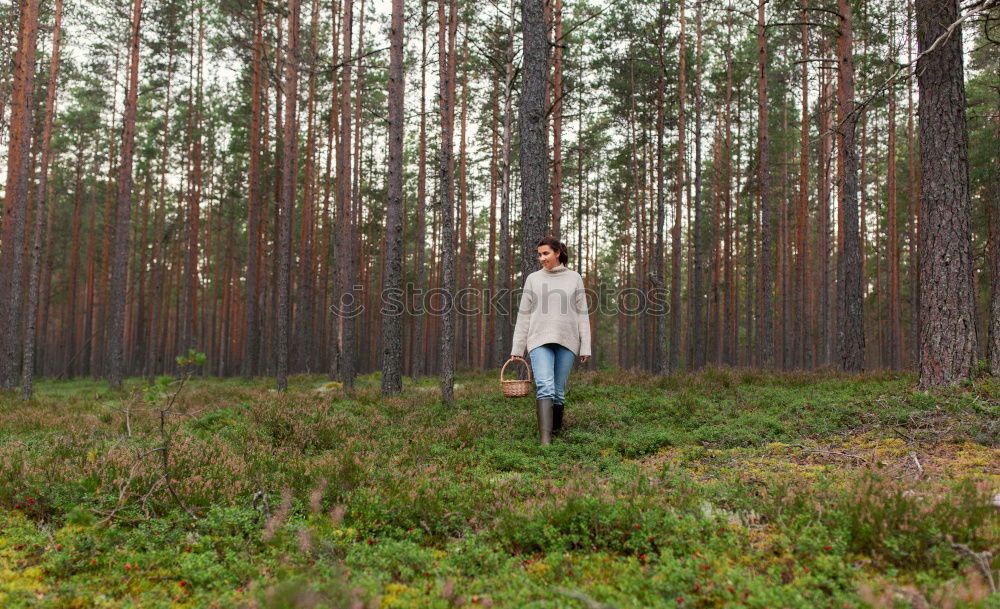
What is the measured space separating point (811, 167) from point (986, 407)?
82.7 ft

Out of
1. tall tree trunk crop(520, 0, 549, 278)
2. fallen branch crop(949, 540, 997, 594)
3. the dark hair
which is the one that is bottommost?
fallen branch crop(949, 540, 997, 594)

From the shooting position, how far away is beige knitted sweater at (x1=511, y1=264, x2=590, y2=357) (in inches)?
248

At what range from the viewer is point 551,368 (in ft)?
20.8

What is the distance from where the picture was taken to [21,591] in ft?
8.75

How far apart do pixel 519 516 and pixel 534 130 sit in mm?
7667

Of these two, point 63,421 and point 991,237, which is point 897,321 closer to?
point 991,237

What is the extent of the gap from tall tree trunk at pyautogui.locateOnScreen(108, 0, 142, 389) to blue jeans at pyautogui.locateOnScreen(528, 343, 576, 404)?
15.8m

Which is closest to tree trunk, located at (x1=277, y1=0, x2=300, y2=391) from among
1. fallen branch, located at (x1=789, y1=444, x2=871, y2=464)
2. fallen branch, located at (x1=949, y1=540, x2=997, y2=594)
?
fallen branch, located at (x1=789, y1=444, x2=871, y2=464)

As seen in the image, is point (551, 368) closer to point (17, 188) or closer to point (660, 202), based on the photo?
point (660, 202)

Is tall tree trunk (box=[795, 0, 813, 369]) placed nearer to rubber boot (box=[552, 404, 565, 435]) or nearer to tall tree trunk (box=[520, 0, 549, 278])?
tall tree trunk (box=[520, 0, 549, 278])

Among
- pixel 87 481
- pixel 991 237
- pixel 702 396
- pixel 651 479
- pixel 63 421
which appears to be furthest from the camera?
pixel 991 237

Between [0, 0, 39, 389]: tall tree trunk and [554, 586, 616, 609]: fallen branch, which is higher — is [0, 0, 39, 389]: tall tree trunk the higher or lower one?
the higher one

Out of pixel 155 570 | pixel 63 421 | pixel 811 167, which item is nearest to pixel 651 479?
pixel 155 570

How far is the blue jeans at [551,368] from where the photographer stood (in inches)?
246
